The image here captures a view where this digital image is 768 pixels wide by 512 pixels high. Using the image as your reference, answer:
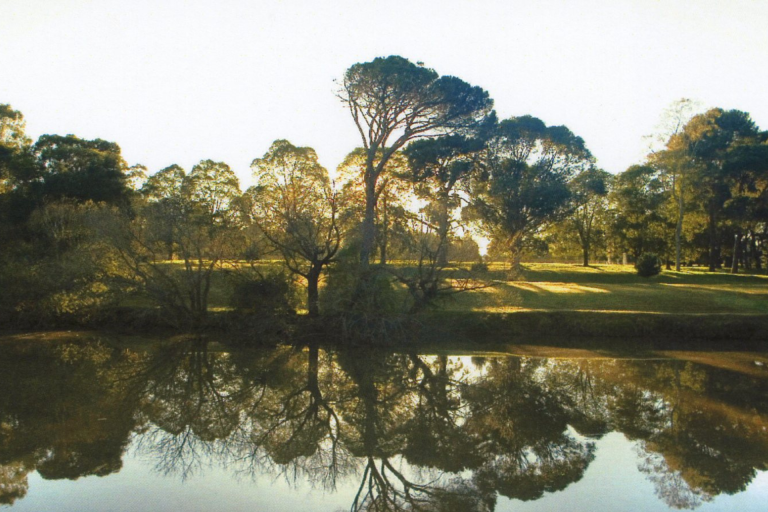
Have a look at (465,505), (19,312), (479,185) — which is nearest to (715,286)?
(479,185)

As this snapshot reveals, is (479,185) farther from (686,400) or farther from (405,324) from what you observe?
(686,400)

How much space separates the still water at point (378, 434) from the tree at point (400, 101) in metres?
11.2

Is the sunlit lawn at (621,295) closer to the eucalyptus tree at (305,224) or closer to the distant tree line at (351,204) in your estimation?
the distant tree line at (351,204)

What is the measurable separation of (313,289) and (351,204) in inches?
161

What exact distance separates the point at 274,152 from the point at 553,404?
23334mm

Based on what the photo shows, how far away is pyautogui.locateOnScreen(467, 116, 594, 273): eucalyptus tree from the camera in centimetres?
3519

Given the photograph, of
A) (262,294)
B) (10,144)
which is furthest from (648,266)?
(10,144)

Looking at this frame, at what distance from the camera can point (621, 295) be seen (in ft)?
93.0

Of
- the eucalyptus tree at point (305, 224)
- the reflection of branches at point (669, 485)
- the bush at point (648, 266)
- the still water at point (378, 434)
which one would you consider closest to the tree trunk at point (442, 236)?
the eucalyptus tree at point (305, 224)

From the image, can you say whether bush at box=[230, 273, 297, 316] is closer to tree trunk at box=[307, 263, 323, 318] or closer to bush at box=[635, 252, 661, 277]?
tree trunk at box=[307, 263, 323, 318]

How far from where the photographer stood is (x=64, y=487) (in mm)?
8547

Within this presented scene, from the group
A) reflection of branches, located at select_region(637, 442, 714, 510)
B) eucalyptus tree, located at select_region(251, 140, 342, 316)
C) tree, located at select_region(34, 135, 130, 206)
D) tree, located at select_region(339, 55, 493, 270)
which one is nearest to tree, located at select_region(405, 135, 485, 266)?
tree, located at select_region(339, 55, 493, 270)

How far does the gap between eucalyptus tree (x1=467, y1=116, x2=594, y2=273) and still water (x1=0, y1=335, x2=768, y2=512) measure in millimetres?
18137

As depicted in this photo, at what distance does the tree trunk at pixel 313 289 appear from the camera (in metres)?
22.6
